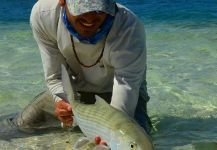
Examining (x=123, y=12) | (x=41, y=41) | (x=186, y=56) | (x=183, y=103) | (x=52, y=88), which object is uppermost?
(x=123, y=12)

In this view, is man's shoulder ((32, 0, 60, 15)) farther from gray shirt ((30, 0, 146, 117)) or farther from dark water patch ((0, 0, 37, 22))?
dark water patch ((0, 0, 37, 22))

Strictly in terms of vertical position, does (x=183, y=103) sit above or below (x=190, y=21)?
above

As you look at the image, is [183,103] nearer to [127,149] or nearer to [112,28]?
[112,28]

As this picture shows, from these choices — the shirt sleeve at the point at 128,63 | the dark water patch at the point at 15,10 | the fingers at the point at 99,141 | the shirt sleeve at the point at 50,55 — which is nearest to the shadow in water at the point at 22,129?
the shirt sleeve at the point at 50,55

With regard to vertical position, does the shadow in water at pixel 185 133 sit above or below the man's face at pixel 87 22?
below

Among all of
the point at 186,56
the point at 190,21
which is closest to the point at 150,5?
the point at 190,21

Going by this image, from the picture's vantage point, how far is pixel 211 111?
4453mm

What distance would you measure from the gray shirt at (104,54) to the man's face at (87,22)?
0.69 feet

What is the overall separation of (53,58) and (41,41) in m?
0.14

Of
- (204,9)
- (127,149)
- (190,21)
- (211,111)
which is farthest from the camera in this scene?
(204,9)

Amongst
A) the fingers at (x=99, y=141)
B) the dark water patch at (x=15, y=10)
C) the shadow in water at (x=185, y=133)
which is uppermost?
the fingers at (x=99, y=141)

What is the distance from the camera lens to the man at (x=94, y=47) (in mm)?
3047

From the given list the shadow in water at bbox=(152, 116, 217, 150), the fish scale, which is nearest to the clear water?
the shadow in water at bbox=(152, 116, 217, 150)

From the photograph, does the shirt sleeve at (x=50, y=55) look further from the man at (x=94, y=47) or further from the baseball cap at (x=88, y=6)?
the baseball cap at (x=88, y=6)
